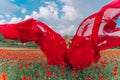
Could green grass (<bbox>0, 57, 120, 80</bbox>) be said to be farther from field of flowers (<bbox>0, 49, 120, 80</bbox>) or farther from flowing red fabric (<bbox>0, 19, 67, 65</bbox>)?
flowing red fabric (<bbox>0, 19, 67, 65</bbox>)

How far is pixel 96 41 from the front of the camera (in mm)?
3920

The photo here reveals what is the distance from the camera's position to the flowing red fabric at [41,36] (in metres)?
4.04

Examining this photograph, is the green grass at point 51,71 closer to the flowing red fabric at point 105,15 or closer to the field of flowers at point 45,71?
the field of flowers at point 45,71

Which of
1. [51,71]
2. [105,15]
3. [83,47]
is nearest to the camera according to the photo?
[105,15]

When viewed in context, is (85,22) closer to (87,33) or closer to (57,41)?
(87,33)

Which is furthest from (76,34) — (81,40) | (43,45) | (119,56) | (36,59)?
(119,56)

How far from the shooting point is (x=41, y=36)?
166 inches

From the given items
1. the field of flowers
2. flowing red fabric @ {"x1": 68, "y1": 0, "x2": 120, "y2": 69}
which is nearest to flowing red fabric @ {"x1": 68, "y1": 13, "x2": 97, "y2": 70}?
flowing red fabric @ {"x1": 68, "y1": 0, "x2": 120, "y2": 69}

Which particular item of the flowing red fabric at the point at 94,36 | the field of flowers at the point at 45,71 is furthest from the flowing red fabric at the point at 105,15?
the field of flowers at the point at 45,71

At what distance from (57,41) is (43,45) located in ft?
0.55

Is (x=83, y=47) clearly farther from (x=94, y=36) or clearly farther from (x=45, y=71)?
(x=45, y=71)

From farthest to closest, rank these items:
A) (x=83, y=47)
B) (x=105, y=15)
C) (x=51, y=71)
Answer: (x=51, y=71) → (x=83, y=47) → (x=105, y=15)

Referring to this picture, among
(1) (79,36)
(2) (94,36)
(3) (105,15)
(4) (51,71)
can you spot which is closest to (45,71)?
(4) (51,71)

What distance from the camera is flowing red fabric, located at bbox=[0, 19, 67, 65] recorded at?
404cm
